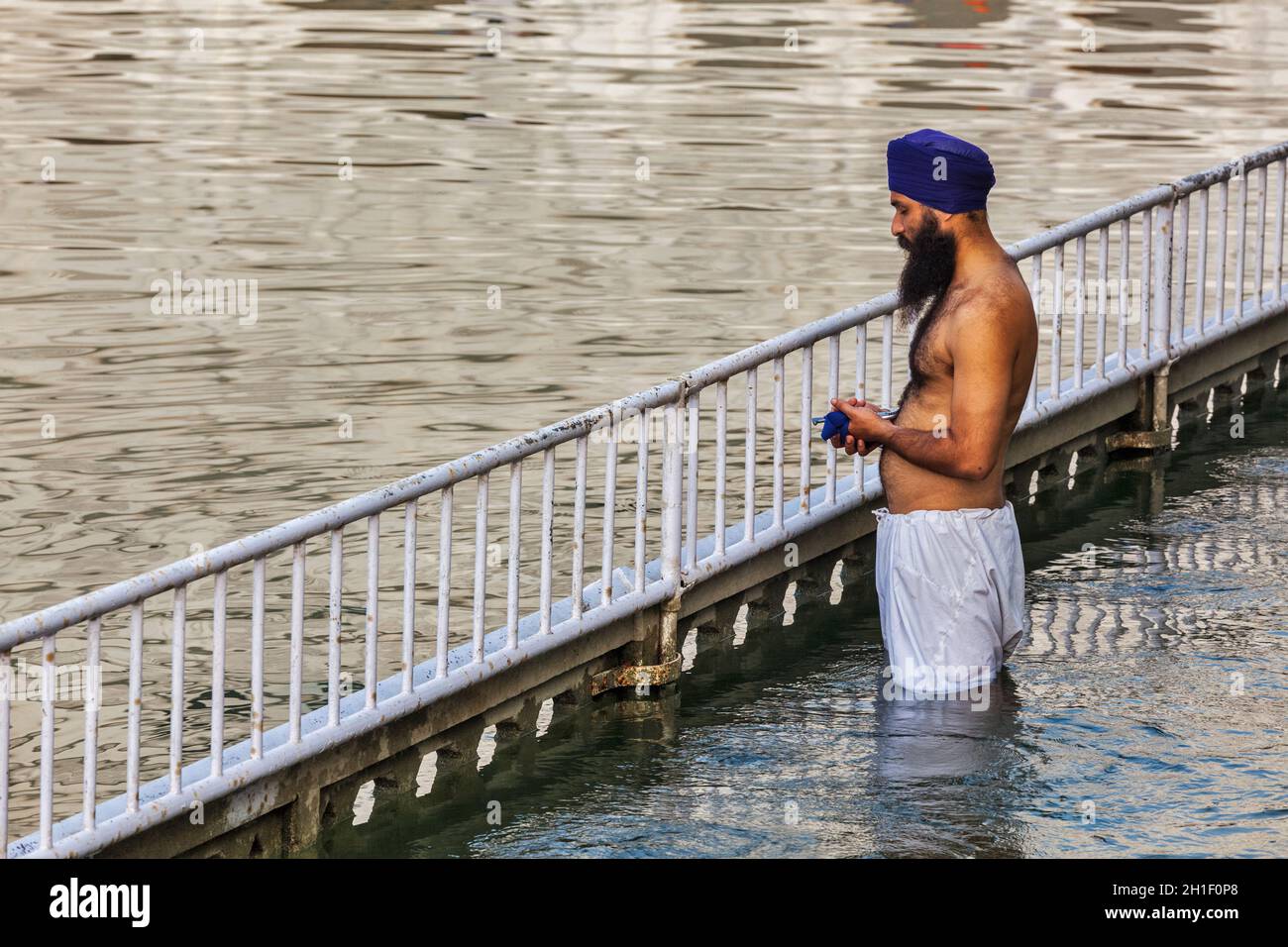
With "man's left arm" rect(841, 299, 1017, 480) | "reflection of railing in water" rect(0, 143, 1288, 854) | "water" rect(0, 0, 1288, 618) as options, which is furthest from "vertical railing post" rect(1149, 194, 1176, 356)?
"man's left arm" rect(841, 299, 1017, 480)

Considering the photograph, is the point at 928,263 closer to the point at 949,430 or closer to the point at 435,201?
the point at 949,430

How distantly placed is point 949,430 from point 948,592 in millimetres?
557

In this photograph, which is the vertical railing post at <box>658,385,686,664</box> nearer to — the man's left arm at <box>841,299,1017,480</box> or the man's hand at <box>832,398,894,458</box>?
the man's hand at <box>832,398,894,458</box>

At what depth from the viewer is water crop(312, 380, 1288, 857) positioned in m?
6.95

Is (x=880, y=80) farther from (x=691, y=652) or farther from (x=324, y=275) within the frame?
(x=691, y=652)

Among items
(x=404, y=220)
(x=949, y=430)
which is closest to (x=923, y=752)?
(x=949, y=430)

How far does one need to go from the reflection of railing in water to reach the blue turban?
3.90 ft

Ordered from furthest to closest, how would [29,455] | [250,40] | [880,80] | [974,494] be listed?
[250,40] < [880,80] < [29,455] < [974,494]

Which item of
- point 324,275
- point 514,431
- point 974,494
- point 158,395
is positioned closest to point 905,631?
point 974,494

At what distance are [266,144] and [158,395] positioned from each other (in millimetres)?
11436

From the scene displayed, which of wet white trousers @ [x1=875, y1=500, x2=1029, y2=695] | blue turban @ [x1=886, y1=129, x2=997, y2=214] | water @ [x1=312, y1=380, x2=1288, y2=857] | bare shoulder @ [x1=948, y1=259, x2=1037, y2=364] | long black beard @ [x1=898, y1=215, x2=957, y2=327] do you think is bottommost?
water @ [x1=312, y1=380, x2=1288, y2=857]

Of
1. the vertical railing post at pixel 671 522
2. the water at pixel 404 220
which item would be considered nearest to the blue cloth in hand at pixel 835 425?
the vertical railing post at pixel 671 522

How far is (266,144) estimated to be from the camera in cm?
2478

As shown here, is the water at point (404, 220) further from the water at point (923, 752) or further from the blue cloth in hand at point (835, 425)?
the blue cloth in hand at point (835, 425)
